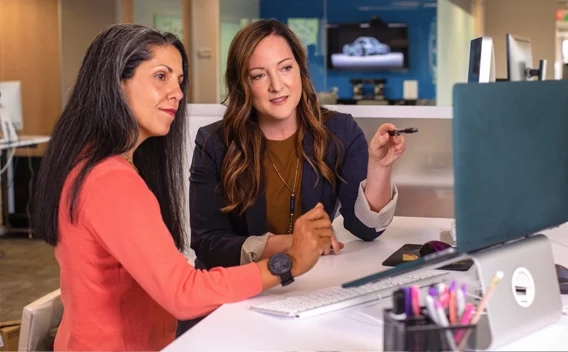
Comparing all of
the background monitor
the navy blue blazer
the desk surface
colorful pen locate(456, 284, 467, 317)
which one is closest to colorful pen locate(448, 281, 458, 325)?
colorful pen locate(456, 284, 467, 317)

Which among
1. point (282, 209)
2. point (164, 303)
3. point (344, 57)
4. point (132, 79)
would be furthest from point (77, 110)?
point (344, 57)

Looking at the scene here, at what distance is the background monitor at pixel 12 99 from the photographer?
6.63 m

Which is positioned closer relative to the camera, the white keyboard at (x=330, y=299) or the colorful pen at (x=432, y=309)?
the colorful pen at (x=432, y=309)

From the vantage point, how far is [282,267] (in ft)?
5.14

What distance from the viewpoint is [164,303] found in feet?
4.83

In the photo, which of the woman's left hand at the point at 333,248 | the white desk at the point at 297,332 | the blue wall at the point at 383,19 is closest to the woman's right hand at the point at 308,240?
the white desk at the point at 297,332

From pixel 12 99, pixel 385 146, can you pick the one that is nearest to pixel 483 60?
pixel 385 146

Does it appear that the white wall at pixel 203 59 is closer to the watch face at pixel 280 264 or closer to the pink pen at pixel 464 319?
the watch face at pixel 280 264

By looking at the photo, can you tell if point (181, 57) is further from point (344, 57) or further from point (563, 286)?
point (344, 57)

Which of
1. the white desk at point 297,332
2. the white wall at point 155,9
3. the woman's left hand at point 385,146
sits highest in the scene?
the white wall at point 155,9

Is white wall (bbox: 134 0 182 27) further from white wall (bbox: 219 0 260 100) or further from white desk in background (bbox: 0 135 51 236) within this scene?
white desk in background (bbox: 0 135 51 236)

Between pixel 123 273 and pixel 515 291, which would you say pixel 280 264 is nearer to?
pixel 123 273

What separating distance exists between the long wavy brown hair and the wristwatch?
62 centimetres

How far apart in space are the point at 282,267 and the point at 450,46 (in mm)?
7804
